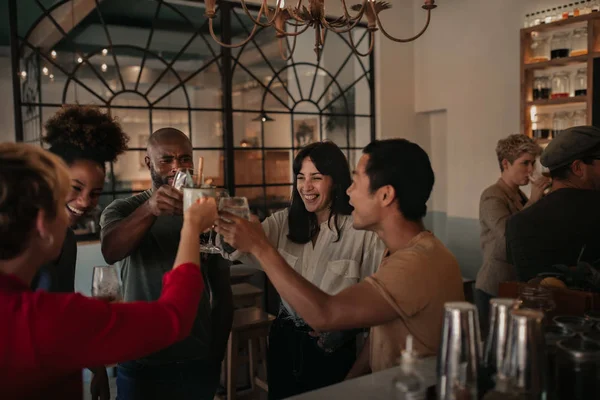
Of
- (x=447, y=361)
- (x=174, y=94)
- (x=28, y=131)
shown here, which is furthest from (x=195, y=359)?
(x=174, y=94)

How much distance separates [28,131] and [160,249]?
276cm

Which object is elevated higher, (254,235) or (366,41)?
(366,41)

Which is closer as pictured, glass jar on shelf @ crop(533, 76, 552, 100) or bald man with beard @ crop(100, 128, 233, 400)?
bald man with beard @ crop(100, 128, 233, 400)

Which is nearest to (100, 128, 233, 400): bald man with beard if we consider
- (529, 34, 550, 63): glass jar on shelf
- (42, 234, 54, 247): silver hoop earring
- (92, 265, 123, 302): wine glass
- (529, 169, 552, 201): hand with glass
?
(92, 265, 123, 302): wine glass

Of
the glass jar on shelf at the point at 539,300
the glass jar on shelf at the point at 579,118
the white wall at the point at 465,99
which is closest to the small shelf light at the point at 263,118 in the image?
the white wall at the point at 465,99

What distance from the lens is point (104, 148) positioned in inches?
69.5

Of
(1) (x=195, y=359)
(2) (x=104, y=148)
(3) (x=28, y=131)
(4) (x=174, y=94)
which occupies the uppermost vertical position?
(4) (x=174, y=94)

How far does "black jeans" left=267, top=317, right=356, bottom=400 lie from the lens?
1906mm

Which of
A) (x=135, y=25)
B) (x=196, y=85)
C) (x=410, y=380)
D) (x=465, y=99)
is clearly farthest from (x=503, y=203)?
(x=135, y=25)

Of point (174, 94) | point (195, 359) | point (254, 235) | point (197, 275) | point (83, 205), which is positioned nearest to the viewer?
point (197, 275)

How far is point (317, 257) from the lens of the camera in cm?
199

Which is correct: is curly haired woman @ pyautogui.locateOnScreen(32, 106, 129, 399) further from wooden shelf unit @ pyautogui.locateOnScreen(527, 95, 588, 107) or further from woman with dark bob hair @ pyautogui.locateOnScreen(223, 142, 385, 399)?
wooden shelf unit @ pyautogui.locateOnScreen(527, 95, 588, 107)

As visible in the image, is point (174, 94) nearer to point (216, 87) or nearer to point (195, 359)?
point (216, 87)

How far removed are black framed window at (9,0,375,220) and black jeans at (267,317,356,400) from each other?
8.56ft
